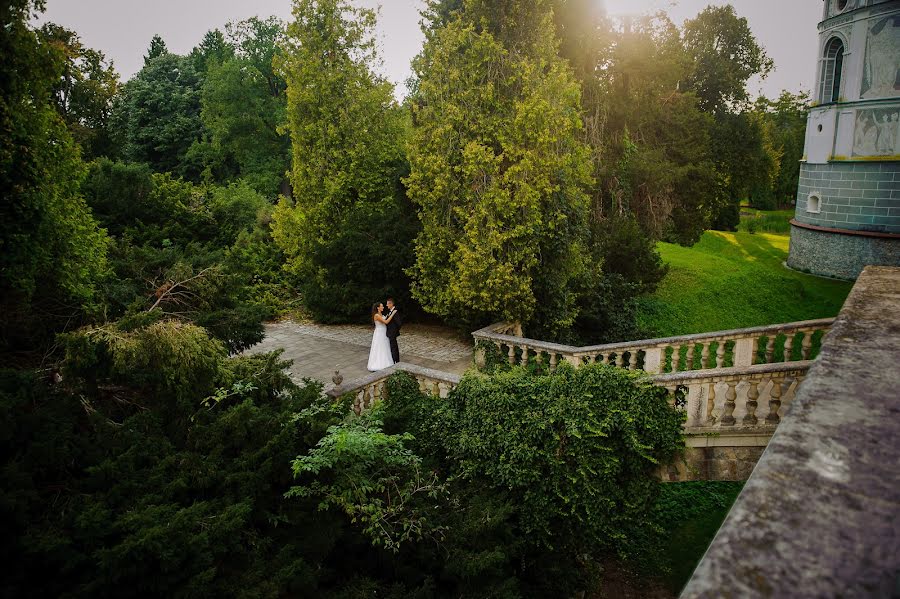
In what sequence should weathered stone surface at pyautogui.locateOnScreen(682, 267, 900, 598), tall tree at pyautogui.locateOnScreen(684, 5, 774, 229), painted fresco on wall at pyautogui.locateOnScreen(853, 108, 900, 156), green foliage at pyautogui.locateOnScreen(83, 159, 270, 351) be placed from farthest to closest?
tall tree at pyautogui.locateOnScreen(684, 5, 774, 229), painted fresco on wall at pyautogui.locateOnScreen(853, 108, 900, 156), green foliage at pyautogui.locateOnScreen(83, 159, 270, 351), weathered stone surface at pyautogui.locateOnScreen(682, 267, 900, 598)

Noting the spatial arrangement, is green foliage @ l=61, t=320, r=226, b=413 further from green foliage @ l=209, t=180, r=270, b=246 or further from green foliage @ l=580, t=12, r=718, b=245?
green foliage @ l=580, t=12, r=718, b=245

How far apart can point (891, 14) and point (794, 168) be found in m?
27.4

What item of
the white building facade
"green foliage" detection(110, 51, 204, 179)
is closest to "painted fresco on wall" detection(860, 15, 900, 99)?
the white building facade

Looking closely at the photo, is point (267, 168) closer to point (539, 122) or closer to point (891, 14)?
point (539, 122)

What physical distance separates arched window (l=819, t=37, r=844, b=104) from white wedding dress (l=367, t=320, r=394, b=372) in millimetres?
19670

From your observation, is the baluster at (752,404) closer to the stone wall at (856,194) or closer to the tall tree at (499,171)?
the tall tree at (499,171)

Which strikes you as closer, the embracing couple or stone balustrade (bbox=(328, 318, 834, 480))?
stone balustrade (bbox=(328, 318, 834, 480))

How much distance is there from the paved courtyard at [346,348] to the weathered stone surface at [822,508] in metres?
9.66

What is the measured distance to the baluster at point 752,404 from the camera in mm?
8047

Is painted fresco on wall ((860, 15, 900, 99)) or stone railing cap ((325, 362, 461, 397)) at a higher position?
painted fresco on wall ((860, 15, 900, 99))

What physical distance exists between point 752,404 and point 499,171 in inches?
282

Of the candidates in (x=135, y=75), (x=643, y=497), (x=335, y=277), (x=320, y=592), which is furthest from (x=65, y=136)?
(x=135, y=75)

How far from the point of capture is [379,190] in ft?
54.5

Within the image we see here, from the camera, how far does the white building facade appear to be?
778 inches
